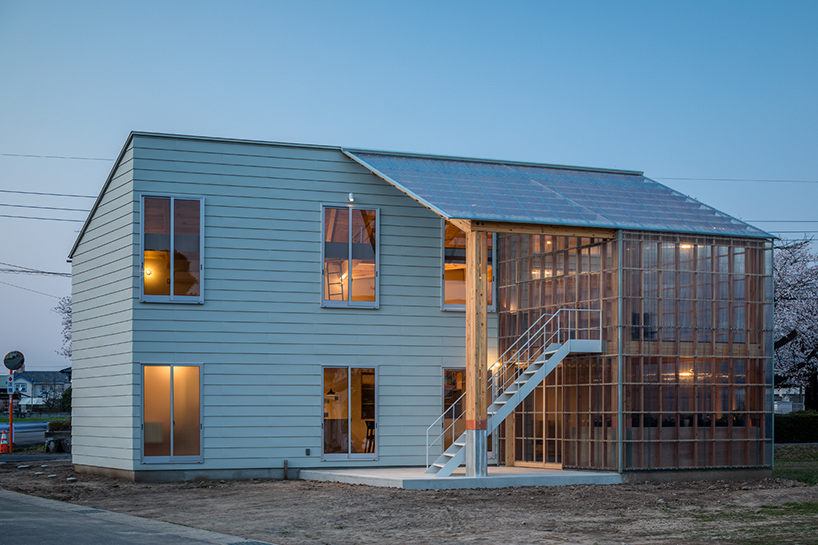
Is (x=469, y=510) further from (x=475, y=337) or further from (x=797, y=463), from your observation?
(x=797, y=463)

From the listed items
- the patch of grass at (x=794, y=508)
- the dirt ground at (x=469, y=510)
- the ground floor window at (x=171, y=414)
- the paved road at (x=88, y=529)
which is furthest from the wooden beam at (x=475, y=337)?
the paved road at (x=88, y=529)

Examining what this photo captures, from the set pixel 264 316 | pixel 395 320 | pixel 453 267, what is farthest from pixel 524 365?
pixel 264 316

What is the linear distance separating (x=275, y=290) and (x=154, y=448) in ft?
12.6

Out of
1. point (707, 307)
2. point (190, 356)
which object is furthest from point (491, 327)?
point (190, 356)

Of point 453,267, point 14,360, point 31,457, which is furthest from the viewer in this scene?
point 14,360

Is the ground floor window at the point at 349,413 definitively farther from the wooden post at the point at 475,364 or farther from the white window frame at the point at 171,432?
the wooden post at the point at 475,364

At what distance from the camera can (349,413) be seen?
61.6 feet

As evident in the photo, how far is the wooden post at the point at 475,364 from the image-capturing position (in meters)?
16.3

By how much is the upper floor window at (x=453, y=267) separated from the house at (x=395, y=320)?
0.06 meters

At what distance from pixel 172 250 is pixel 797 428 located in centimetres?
2354

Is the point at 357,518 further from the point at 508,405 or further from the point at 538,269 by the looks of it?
the point at 538,269

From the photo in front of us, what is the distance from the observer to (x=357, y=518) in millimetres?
12648

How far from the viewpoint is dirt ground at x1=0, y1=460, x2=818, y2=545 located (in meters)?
11.2

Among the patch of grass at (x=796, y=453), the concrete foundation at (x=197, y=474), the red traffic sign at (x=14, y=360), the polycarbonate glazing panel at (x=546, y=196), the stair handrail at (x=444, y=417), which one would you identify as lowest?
the patch of grass at (x=796, y=453)
